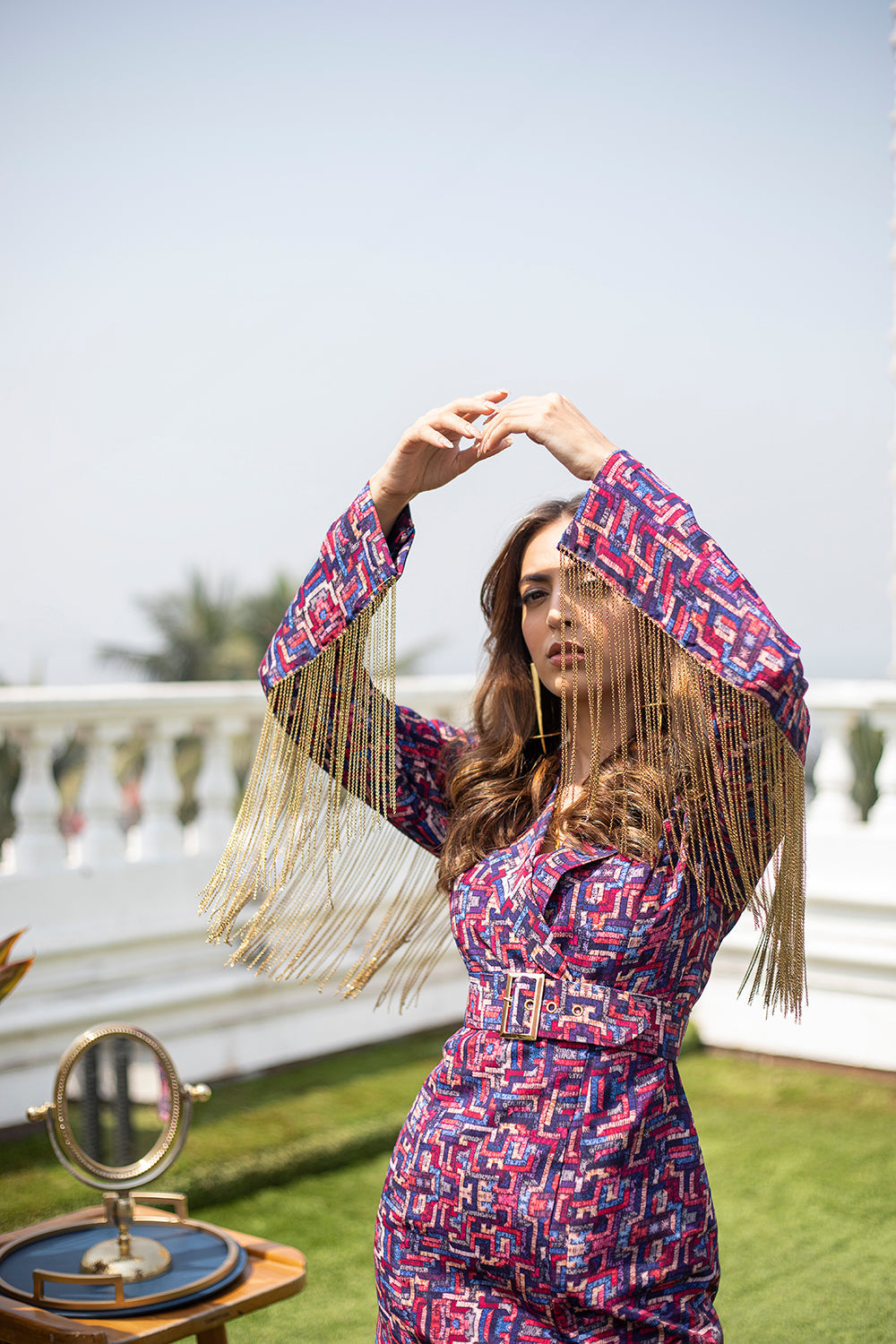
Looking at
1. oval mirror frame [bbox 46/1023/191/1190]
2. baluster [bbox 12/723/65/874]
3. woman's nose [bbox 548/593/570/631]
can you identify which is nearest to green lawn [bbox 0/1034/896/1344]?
baluster [bbox 12/723/65/874]

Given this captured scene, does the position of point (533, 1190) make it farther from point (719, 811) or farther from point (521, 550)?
point (521, 550)

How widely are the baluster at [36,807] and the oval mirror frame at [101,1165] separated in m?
1.74

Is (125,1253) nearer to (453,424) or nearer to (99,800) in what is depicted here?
(453,424)

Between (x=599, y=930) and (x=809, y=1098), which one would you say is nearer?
(x=599, y=930)

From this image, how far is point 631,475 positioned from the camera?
1357mm

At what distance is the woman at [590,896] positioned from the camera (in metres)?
1.29

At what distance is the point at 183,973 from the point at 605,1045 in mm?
2596

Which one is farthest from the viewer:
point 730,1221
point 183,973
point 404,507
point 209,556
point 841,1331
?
point 209,556

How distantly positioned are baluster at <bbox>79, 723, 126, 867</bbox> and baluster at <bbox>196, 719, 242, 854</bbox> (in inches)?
12.3

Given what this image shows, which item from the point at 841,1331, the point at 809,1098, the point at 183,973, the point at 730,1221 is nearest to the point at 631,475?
the point at 841,1331

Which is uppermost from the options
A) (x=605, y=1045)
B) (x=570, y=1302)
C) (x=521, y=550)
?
(x=521, y=550)

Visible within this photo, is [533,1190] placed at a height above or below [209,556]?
below

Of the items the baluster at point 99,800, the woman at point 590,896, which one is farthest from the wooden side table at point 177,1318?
the baluster at point 99,800

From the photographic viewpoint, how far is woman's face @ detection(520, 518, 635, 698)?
142 cm
